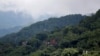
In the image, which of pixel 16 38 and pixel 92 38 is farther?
pixel 16 38

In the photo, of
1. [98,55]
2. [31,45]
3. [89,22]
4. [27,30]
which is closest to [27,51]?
[31,45]

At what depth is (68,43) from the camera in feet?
274

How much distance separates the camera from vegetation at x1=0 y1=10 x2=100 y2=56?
2791 inches

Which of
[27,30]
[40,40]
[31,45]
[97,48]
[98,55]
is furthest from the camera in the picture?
[27,30]

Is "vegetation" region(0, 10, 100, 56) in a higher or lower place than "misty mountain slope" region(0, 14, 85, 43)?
lower

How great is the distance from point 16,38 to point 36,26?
23094mm

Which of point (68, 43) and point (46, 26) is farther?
point (46, 26)

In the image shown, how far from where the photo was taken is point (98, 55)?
58.8 meters

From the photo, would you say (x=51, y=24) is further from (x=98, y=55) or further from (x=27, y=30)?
(x=98, y=55)

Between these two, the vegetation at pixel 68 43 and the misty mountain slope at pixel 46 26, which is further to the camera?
the misty mountain slope at pixel 46 26

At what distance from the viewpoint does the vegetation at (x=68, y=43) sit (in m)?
70.9

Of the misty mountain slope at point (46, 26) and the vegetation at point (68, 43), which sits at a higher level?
the misty mountain slope at point (46, 26)

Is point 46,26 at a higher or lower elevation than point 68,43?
higher

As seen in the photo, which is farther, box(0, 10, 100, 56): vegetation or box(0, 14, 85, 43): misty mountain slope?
box(0, 14, 85, 43): misty mountain slope
